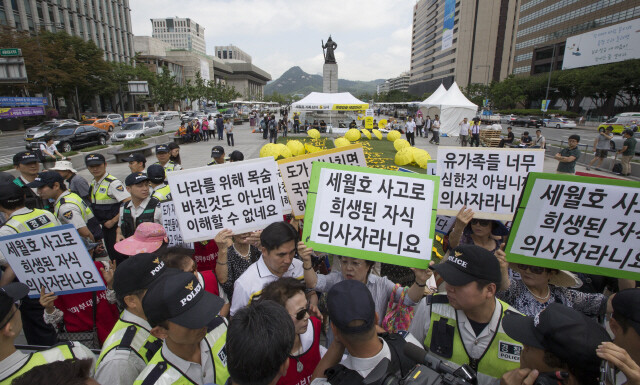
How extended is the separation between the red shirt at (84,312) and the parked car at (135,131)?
2571 centimetres

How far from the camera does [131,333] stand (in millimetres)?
2199

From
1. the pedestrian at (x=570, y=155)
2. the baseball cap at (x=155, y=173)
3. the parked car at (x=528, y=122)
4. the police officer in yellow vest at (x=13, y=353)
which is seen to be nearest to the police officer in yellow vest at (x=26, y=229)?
the baseball cap at (x=155, y=173)

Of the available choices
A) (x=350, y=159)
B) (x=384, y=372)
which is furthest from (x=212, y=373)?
(x=350, y=159)

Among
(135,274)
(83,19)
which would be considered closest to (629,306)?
(135,274)

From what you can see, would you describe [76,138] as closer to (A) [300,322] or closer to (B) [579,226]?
(A) [300,322]

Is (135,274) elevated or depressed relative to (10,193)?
depressed

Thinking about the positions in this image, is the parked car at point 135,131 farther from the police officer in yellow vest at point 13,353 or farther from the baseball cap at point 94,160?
the police officer in yellow vest at point 13,353

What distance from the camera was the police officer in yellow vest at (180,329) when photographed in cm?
189

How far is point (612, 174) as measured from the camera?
14.3 metres

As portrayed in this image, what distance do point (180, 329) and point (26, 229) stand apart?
2900 millimetres

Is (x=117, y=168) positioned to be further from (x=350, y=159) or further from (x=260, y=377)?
(x=260, y=377)

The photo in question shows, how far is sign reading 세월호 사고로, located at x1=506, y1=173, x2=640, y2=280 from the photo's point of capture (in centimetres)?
270

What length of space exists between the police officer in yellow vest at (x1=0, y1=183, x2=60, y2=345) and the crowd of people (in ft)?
0.04

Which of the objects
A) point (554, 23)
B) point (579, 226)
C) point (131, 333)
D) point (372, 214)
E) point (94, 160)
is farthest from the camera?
point (554, 23)
